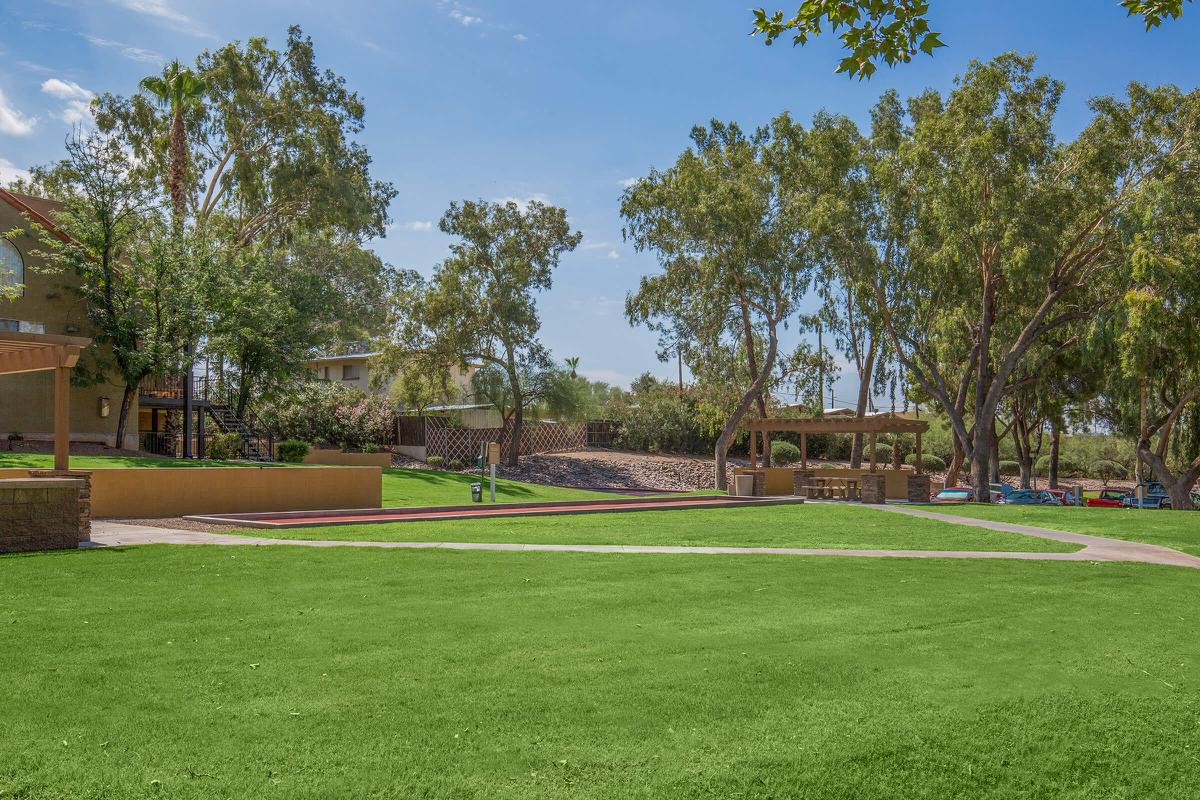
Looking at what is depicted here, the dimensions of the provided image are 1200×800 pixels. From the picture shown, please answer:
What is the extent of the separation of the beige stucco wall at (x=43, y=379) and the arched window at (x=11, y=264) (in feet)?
0.51

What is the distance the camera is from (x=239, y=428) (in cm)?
3506

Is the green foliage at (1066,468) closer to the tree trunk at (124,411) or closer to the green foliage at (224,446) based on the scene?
the green foliage at (224,446)

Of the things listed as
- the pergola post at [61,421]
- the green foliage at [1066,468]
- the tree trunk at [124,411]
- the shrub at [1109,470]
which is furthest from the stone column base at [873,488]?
the shrub at [1109,470]

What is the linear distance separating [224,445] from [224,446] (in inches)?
1.8

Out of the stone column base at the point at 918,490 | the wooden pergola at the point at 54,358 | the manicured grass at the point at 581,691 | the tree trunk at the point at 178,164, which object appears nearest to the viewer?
the manicured grass at the point at 581,691

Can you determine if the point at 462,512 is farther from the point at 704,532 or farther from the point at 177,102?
the point at 177,102

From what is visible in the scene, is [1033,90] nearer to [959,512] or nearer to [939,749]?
[959,512]

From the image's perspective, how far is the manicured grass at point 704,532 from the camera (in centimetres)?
1455

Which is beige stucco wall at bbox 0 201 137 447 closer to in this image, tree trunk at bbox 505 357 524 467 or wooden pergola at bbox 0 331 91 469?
tree trunk at bbox 505 357 524 467

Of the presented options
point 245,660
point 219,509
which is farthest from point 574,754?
point 219,509

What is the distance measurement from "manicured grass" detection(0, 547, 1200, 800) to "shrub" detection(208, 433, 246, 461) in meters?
24.0

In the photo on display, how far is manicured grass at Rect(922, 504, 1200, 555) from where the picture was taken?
16.8 m

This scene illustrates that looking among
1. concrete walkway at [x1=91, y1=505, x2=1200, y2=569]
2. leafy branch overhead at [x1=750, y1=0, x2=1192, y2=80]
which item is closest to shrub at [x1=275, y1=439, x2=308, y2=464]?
concrete walkway at [x1=91, y1=505, x2=1200, y2=569]

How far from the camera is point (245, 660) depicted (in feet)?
20.6
